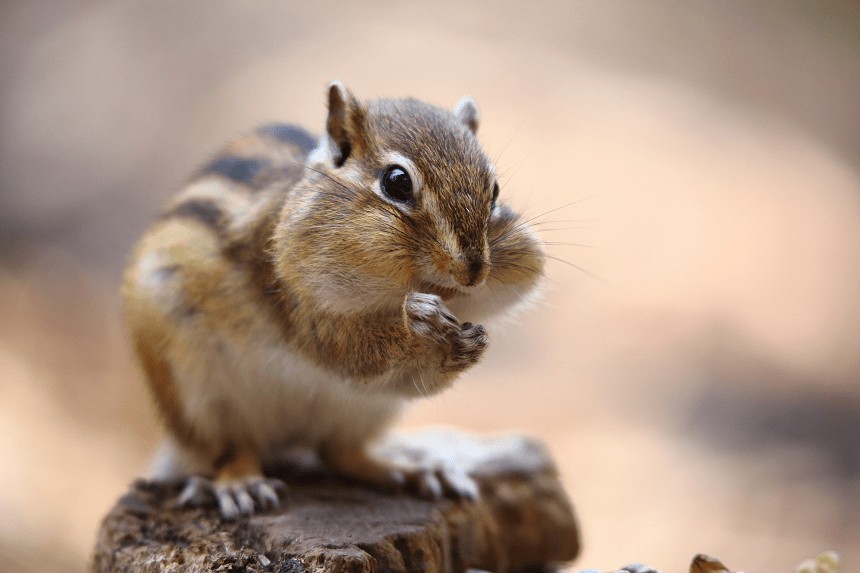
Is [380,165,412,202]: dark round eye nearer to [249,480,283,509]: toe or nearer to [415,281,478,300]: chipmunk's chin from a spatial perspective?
[415,281,478,300]: chipmunk's chin

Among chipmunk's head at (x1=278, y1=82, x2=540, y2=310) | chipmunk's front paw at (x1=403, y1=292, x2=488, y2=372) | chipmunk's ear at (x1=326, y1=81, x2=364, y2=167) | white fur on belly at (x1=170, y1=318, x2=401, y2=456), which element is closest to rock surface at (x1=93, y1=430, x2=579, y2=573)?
white fur on belly at (x1=170, y1=318, x2=401, y2=456)

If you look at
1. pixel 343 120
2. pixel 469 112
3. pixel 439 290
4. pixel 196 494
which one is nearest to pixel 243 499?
pixel 196 494

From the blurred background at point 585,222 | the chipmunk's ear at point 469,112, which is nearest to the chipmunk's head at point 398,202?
the chipmunk's ear at point 469,112

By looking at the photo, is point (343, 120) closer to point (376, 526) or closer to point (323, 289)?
point (323, 289)

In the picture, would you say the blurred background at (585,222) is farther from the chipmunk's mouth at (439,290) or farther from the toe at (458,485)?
the chipmunk's mouth at (439,290)

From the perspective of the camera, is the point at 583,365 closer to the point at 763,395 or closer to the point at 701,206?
the point at 763,395

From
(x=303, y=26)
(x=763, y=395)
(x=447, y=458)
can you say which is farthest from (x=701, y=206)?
(x=447, y=458)
